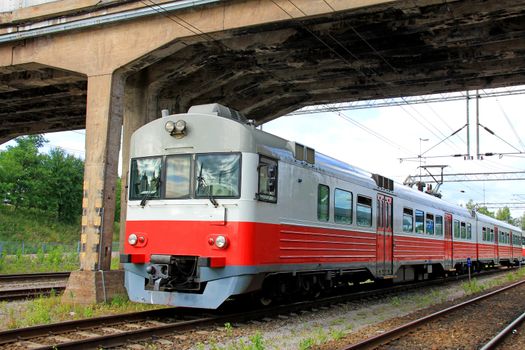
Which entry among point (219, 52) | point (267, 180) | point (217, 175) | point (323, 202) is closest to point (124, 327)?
point (217, 175)

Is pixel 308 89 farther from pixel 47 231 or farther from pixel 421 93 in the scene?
pixel 47 231

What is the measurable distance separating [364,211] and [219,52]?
5.67 meters

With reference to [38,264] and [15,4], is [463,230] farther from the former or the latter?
[38,264]

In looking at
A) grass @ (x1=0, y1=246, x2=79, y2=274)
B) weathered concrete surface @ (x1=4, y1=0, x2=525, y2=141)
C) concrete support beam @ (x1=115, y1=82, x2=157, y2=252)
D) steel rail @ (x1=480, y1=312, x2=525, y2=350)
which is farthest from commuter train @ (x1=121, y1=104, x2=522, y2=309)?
grass @ (x1=0, y1=246, x2=79, y2=274)

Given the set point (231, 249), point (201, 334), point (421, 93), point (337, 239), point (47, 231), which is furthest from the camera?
point (47, 231)

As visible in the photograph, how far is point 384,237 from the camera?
14.9 m

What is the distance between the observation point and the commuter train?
30.1 ft

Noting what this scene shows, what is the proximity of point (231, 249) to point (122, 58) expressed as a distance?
6186 mm

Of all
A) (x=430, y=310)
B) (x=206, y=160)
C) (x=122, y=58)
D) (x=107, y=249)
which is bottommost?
(x=430, y=310)

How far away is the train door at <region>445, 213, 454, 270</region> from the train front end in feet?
44.2

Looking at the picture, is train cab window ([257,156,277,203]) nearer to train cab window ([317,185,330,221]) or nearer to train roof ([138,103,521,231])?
train roof ([138,103,521,231])

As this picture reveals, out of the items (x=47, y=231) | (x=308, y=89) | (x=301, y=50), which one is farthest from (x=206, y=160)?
(x=47, y=231)

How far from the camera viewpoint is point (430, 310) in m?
12.4

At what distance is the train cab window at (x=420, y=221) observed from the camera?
17691 millimetres
